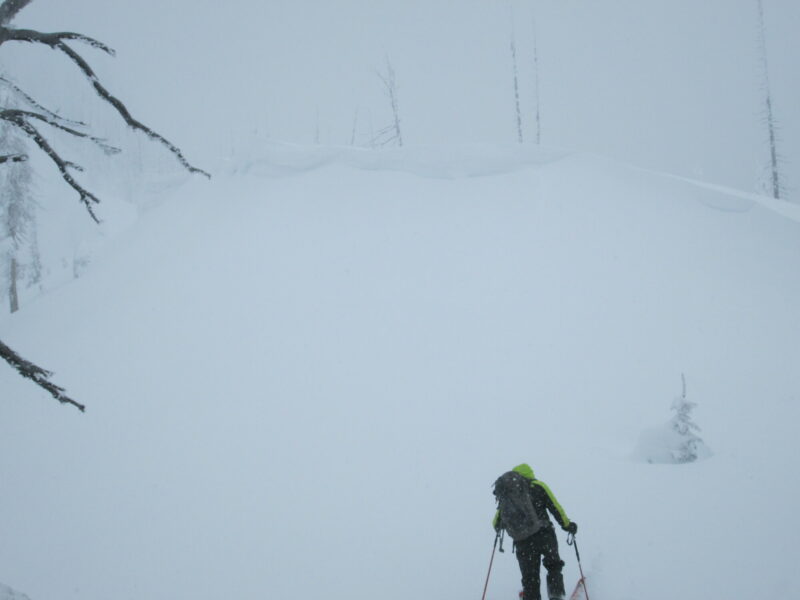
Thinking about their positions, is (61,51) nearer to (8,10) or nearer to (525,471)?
A: (8,10)

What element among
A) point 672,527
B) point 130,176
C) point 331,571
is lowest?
point 331,571

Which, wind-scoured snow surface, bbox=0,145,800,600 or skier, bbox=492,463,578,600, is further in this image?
wind-scoured snow surface, bbox=0,145,800,600

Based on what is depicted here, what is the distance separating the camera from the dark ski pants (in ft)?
16.9

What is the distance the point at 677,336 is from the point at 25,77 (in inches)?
4302

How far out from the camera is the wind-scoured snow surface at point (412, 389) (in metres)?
7.44

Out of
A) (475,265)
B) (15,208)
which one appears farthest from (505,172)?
(15,208)

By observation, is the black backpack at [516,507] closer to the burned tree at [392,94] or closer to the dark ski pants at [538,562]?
the dark ski pants at [538,562]

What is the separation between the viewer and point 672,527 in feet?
23.2

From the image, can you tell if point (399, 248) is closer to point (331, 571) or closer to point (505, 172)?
point (505, 172)

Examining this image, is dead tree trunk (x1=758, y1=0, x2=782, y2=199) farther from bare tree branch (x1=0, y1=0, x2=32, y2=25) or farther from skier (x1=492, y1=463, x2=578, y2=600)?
bare tree branch (x1=0, y1=0, x2=32, y2=25)

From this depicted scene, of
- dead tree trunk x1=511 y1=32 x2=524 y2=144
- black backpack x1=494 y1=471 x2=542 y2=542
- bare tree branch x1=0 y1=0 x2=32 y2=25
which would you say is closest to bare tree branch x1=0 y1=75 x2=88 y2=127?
bare tree branch x1=0 y1=0 x2=32 y2=25

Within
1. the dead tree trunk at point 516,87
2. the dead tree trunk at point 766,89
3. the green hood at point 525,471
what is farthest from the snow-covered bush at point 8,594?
the dead tree trunk at point 766,89

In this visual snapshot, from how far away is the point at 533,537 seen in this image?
17.4 ft

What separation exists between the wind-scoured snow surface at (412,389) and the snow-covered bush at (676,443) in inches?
8.4
